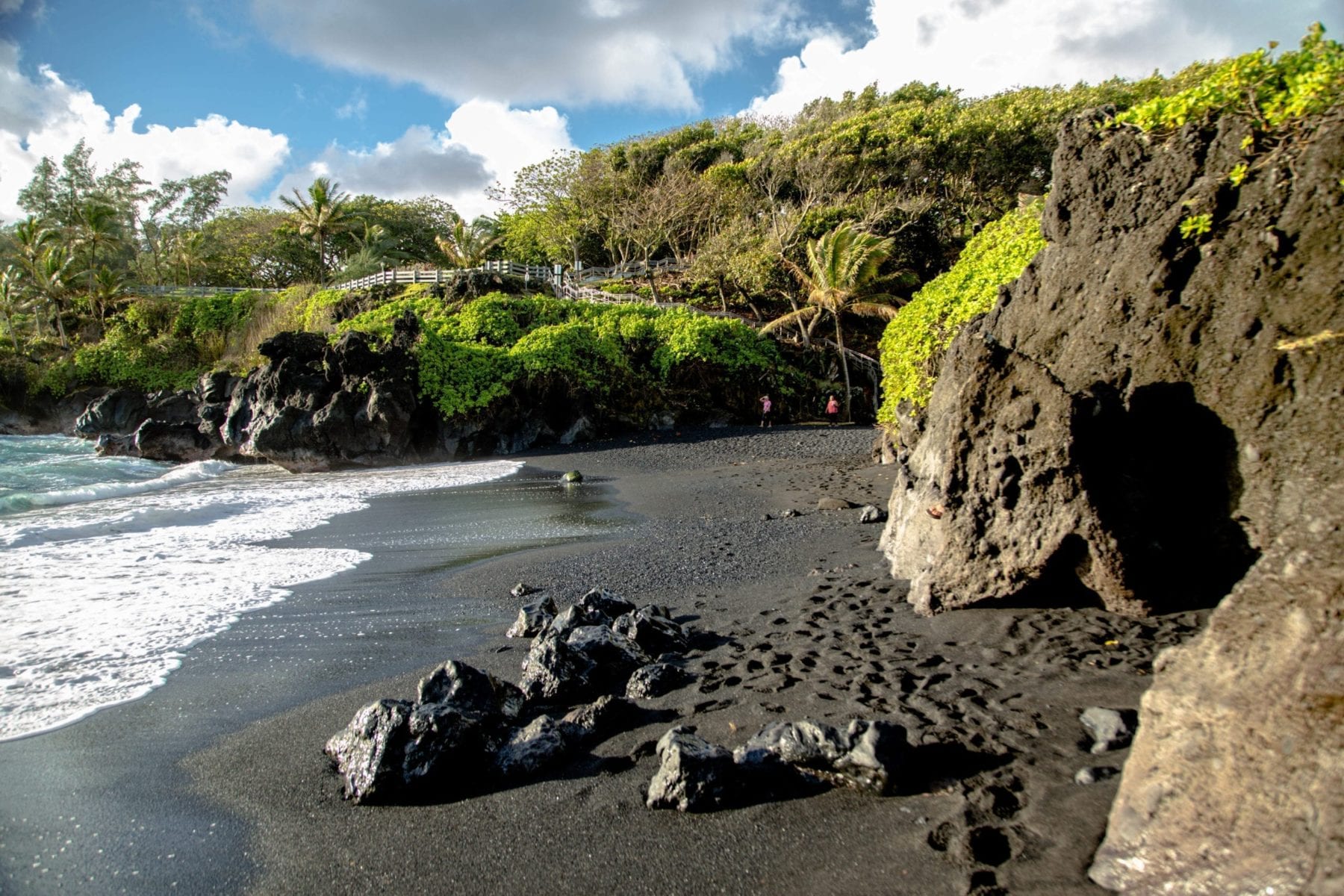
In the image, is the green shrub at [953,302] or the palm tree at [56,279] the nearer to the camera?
the green shrub at [953,302]

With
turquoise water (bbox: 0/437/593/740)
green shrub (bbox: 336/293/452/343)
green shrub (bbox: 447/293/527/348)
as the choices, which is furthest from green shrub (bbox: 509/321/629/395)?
turquoise water (bbox: 0/437/593/740)

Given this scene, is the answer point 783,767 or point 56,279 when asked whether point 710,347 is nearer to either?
point 783,767

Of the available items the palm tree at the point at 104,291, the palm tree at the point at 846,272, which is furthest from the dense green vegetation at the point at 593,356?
the palm tree at the point at 104,291

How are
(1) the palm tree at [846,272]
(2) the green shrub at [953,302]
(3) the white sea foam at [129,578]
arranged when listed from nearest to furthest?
(3) the white sea foam at [129,578] → (2) the green shrub at [953,302] → (1) the palm tree at [846,272]

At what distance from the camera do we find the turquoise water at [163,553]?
4746 mm

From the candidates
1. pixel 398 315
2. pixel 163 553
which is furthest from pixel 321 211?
pixel 163 553

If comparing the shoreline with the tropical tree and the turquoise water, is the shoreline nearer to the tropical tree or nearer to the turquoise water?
the turquoise water

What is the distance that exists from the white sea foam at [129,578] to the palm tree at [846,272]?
14.5 meters

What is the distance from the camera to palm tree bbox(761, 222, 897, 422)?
22.4 metres

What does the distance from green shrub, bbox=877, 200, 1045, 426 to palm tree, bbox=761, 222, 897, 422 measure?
469 inches

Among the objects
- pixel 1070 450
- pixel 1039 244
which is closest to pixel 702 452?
pixel 1039 244

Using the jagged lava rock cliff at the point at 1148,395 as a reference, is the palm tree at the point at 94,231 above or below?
above

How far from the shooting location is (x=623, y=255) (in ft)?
111

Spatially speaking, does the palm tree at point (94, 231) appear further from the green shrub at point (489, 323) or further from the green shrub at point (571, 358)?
the green shrub at point (571, 358)
